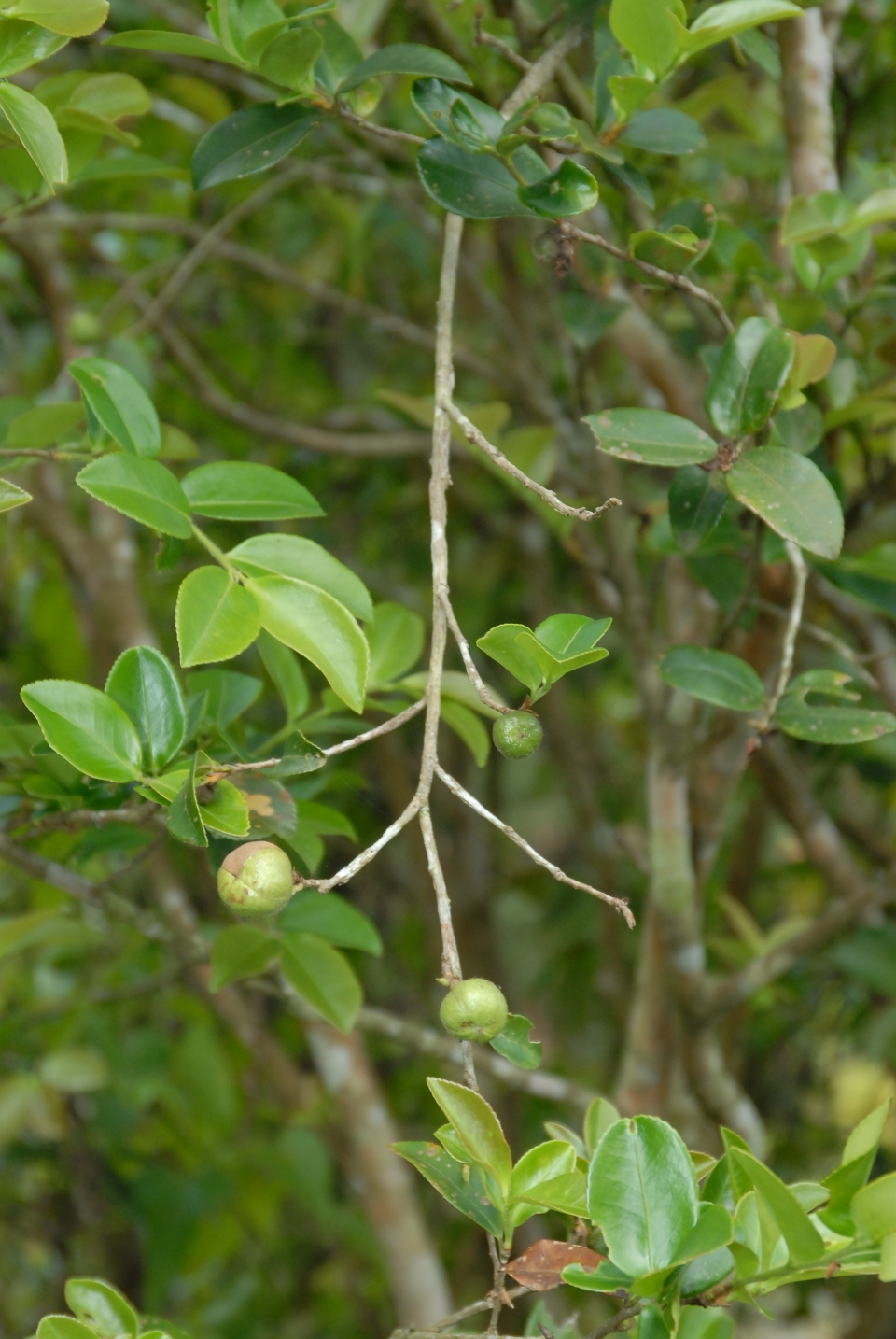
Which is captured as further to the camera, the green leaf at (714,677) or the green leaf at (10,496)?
the green leaf at (714,677)

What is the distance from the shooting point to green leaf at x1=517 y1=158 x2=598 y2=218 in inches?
21.4

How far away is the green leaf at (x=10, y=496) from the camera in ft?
1.62

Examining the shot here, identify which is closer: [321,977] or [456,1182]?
[456,1182]

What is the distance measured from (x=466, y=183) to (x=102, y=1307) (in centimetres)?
57

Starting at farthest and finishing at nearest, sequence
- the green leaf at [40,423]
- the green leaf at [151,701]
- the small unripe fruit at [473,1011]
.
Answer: the green leaf at [40,423]
the green leaf at [151,701]
the small unripe fruit at [473,1011]

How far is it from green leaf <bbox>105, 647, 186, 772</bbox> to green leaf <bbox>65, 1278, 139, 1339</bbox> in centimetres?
25

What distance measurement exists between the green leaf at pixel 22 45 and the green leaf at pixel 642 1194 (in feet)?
1.80

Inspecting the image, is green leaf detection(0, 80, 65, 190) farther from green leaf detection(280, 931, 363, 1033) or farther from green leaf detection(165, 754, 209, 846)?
green leaf detection(280, 931, 363, 1033)

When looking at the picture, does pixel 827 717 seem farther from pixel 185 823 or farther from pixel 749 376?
pixel 185 823

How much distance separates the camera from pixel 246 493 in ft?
1.96

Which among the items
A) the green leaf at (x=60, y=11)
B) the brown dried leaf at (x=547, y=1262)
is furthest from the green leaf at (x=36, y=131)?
the brown dried leaf at (x=547, y=1262)

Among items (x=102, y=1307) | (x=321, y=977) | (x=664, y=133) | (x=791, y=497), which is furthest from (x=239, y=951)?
(x=664, y=133)

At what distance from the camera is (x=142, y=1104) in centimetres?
127

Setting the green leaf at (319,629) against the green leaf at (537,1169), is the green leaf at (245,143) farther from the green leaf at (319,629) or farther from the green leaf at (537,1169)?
the green leaf at (537,1169)
